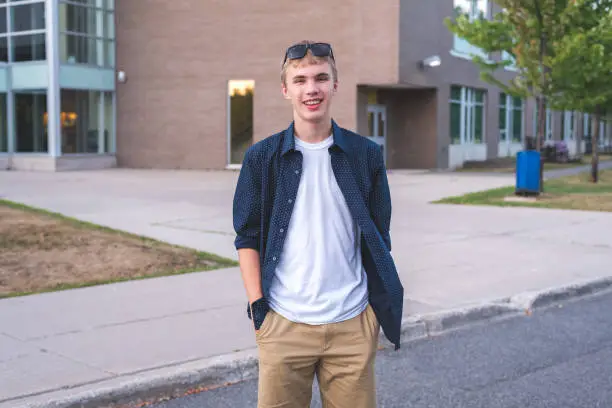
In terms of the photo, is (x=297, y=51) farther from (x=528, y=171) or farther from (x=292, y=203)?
(x=528, y=171)

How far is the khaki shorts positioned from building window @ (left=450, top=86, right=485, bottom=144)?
29.4 metres

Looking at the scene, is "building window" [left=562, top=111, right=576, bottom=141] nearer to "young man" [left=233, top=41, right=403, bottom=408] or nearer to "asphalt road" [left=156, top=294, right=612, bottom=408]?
"asphalt road" [left=156, top=294, right=612, bottom=408]

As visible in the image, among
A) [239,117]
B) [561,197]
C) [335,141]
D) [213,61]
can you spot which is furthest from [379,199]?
[213,61]

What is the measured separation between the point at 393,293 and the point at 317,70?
2.83 ft

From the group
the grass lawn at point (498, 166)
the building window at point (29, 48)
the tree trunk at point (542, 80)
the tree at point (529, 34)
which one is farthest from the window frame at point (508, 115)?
the building window at point (29, 48)

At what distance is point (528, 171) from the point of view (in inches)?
725

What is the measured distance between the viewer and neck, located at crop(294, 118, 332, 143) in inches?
129

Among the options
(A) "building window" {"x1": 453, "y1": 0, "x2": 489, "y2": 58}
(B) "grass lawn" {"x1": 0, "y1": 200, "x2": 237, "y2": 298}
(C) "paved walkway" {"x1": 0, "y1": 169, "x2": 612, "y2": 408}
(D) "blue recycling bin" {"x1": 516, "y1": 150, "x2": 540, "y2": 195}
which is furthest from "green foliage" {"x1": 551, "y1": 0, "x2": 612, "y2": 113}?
(B) "grass lawn" {"x1": 0, "y1": 200, "x2": 237, "y2": 298}

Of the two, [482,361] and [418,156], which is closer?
[482,361]

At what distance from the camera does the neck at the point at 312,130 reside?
327 cm

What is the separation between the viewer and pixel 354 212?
3236 mm

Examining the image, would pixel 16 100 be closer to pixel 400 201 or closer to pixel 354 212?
pixel 400 201

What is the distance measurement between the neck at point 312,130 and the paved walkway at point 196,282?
104 inches

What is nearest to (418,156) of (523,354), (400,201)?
(400,201)
